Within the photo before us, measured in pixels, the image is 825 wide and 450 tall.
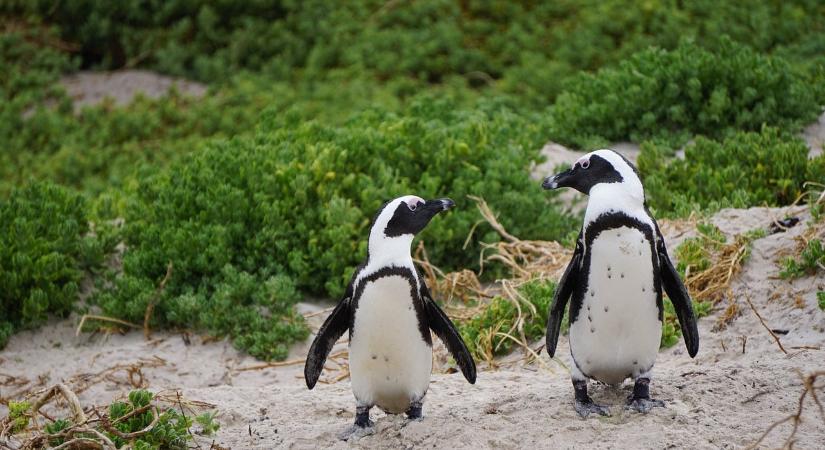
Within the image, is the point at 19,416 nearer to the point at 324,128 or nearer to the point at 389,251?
the point at 389,251

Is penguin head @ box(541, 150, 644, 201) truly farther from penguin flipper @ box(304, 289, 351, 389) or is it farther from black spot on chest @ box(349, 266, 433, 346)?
penguin flipper @ box(304, 289, 351, 389)

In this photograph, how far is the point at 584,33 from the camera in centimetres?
1195

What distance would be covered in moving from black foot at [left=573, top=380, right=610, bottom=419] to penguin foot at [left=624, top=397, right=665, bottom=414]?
99 millimetres

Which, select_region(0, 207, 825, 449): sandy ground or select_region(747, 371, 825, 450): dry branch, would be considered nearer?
select_region(747, 371, 825, 450): dry branch

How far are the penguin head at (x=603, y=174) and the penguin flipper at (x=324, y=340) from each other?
1.00 meters

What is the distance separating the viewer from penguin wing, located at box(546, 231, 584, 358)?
436 centimetres

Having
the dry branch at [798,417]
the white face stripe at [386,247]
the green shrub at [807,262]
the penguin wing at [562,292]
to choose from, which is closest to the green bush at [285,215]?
the green shrub at [807,262]

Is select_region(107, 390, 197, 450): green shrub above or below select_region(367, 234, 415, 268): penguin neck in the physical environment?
below

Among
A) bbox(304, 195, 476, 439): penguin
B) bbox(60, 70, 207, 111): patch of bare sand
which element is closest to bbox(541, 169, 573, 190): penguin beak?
bbox(304, 195, 476, 439): penguin

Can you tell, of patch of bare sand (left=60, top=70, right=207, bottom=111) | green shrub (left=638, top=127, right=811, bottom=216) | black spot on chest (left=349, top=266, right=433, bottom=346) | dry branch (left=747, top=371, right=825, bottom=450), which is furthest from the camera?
patch of bare sand (left=60, top=70, right=207, bottom=111)

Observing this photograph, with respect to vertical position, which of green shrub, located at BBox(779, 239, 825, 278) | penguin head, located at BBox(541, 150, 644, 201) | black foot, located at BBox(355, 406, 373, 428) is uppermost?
penguin head, located at BBox(541, 150, 644, 201)

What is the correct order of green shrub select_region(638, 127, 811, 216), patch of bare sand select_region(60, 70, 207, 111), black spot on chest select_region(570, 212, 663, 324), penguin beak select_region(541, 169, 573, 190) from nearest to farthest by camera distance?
black spot on chest select_region(570, 212, 663, 324) < penguin beak select_region(541, 169, 573, 190) < green shrub select_region(638, 127, 811, 216) < patch of bare sand select_region(60, 70, 207, 111)

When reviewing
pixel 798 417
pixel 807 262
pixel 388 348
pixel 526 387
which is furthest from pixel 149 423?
pixel 807 262

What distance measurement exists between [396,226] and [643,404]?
1.19 metres
